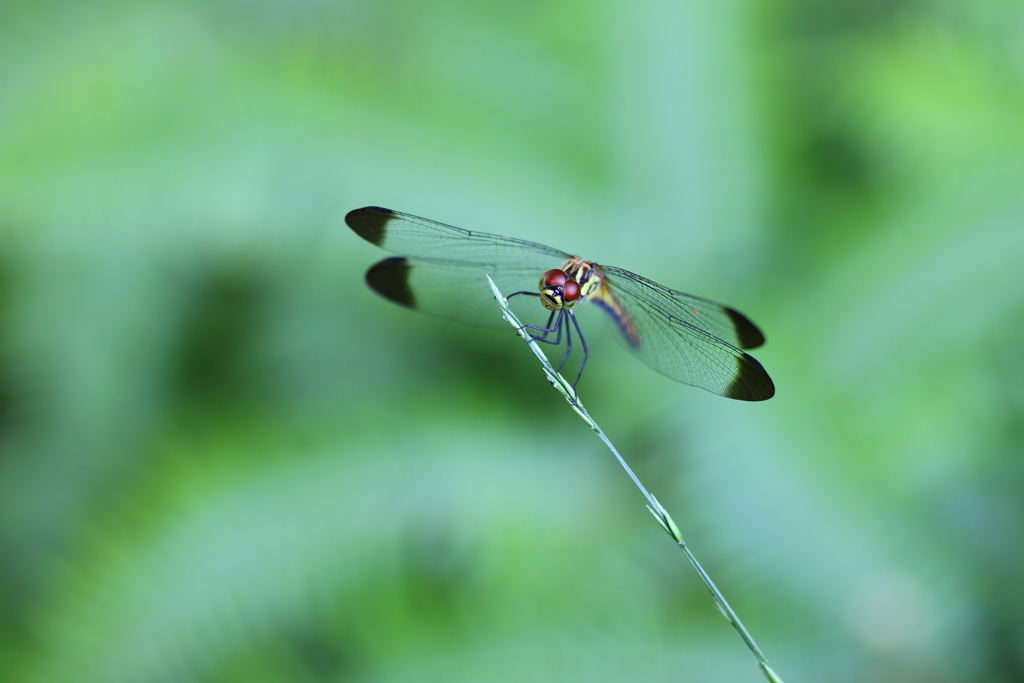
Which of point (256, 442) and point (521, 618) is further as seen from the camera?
point (256, 442)

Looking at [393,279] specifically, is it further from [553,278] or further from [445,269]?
[553,278]

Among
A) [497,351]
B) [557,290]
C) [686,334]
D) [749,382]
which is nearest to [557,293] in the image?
[557,290]

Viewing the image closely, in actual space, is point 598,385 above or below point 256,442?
below

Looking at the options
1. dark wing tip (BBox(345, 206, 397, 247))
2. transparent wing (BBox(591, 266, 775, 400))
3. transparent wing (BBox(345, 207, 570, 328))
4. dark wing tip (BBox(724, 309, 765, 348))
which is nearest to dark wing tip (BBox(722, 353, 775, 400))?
transparent wing (BBox(591, 266, 775, 400))

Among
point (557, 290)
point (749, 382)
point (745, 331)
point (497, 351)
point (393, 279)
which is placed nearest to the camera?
point (749, 382)

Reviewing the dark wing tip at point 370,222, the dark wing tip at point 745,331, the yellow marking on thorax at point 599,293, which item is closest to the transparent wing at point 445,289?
the dark wing tip at point 370,222

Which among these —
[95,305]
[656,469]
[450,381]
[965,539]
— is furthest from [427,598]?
[965,539]

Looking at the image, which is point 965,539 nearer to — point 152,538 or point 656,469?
point 656,469
